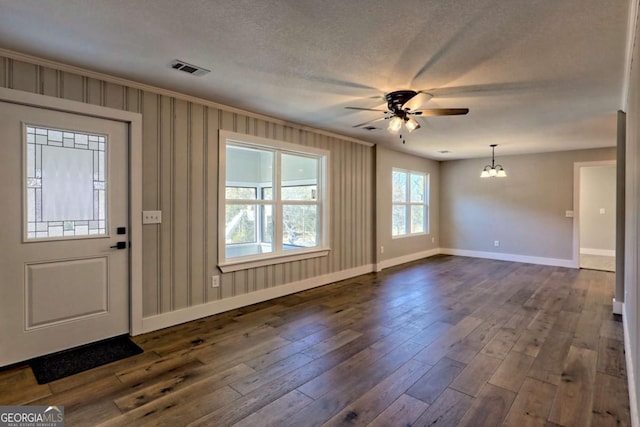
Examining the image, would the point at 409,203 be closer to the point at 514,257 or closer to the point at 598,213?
the point at 514,257

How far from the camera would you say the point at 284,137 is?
4.51m

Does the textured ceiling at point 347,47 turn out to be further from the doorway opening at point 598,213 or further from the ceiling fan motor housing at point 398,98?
the doorway opening at point 598,213

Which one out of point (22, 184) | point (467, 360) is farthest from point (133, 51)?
point (467, 360)

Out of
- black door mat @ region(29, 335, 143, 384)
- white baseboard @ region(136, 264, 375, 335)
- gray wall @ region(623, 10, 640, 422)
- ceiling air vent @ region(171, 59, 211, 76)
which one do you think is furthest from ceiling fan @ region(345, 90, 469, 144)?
black door mat @ region(29, 335, 143, 384)

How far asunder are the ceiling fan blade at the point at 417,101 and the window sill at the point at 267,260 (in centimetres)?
248

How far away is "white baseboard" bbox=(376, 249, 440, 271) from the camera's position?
6330 millimetres

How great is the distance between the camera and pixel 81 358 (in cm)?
268

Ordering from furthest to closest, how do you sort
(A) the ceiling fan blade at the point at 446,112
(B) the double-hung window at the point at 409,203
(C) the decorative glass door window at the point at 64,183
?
(B) the double-hung window at the point at 409,203
(A) the ceiling fan blade at the point at 446,112
(C) the decorative glass door window at the point at 64,183

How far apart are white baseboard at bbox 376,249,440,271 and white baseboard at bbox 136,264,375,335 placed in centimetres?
99

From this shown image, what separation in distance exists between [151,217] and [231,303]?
1370mm

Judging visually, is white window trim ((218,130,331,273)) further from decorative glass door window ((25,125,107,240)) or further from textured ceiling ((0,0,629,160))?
decorative glass door window ((25,125,107,240))

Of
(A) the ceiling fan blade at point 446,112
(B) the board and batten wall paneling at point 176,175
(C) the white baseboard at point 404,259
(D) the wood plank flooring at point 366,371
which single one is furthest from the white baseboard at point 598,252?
(B) the board and batten wall paneling at point 176,175

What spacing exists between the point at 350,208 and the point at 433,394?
365cm

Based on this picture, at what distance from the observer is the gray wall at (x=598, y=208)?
775 centimetres
